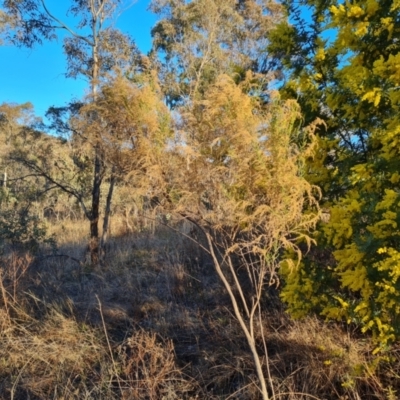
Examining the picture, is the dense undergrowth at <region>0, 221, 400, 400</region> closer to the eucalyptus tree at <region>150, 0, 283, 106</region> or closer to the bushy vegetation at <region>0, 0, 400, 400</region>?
the bushy vegetation at <region>0, 0, 400, 400</region>

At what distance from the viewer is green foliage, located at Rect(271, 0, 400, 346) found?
314cm

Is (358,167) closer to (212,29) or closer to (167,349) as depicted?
(167,349)

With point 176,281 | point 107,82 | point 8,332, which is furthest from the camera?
point 176,281

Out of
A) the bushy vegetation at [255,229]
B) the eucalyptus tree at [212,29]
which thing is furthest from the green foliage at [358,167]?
the eucalyptus tree at [212,29]

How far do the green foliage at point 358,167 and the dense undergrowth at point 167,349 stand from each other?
29 cm

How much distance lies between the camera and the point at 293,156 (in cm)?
258

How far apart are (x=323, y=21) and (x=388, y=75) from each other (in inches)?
51.3

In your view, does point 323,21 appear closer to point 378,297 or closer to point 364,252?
point 364,252

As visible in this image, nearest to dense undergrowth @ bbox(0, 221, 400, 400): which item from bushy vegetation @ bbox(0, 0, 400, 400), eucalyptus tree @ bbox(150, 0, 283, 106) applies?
bushy vegetation @ bbox(0, 0, 400, 400)

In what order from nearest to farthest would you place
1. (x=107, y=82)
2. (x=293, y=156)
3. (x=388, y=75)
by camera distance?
1. (x=293, y=156)
2. (x=107, y=82)
3. (x=388, y=75)

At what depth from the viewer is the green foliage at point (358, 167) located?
10.3ft

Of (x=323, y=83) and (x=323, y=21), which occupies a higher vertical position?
(x=323, y=21)

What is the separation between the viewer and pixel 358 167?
11.1 feet

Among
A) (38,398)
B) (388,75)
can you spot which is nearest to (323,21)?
(388,75)
